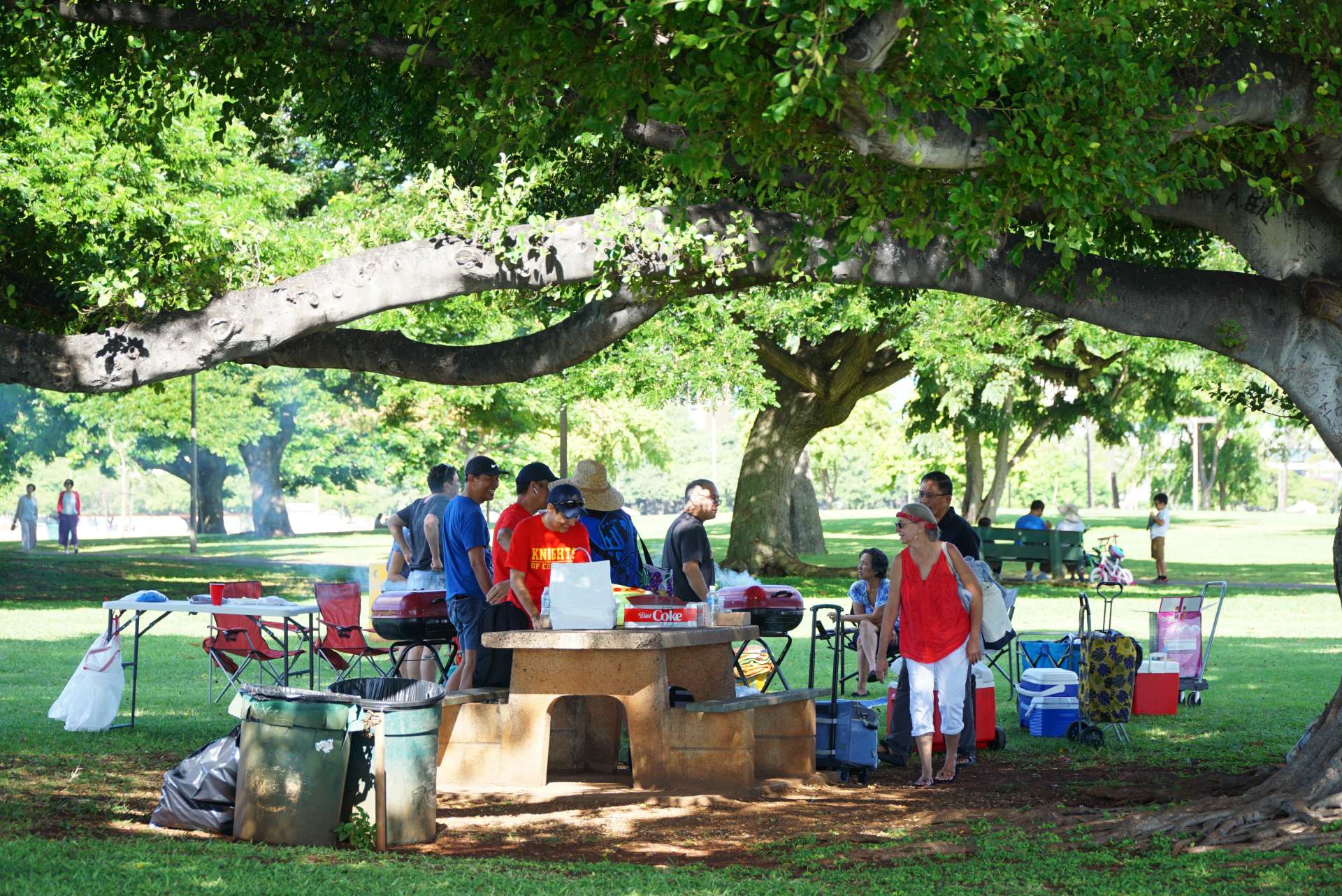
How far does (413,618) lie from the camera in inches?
390

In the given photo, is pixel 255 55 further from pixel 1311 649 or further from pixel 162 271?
pixel 1311 649

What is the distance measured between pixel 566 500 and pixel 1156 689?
18.7ft

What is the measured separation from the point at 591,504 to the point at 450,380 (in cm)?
129

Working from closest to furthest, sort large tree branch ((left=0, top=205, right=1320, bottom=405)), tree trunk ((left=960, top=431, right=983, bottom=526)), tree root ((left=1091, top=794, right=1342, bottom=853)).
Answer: tree root ((left=1091, top=794, right=1342, bottom=853)) < large tree branch ((left=0, top=205, right=1320, bottom=405)) < tree trunk ((left=960, top=431, right=983, bottom=526))

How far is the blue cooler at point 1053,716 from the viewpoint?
11.1 metres

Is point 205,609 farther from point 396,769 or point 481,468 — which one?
point 396,769

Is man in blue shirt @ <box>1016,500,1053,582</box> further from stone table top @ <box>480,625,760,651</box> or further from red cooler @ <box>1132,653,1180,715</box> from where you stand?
stone table top @ <box>480,625,760,651</box>

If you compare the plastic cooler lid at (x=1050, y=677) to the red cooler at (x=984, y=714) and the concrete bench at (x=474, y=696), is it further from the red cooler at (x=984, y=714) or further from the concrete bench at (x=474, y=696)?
the concrete bench at (x=474, y=696)

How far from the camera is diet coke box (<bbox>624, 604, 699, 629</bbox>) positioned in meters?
9.09

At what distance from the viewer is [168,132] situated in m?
23.7

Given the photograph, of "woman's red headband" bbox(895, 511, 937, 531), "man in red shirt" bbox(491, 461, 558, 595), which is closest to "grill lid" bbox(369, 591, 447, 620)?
"man in red shirt" bbox(491, 461, 558, 595)

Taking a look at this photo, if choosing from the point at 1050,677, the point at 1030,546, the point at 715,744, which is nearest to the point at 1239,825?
the point at 715,744

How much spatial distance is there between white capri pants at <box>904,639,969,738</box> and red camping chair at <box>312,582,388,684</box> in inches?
174

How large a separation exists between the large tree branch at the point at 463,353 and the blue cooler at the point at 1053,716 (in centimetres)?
417
